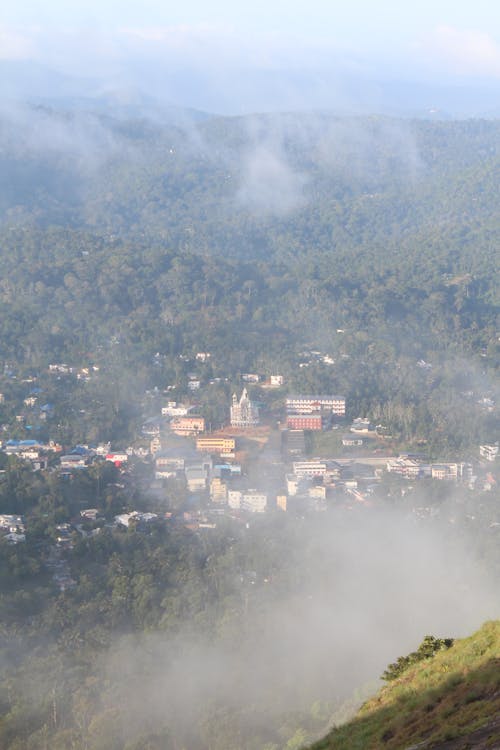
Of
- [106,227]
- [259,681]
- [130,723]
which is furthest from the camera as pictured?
[106,227]

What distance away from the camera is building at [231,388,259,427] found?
1962cm

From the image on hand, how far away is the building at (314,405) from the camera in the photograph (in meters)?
20.2

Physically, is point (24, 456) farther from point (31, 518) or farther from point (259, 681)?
point (259, 681)

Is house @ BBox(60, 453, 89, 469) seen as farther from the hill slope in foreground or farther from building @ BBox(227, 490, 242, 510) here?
the hill slope in foreground

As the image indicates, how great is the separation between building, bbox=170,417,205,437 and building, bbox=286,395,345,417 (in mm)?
1771

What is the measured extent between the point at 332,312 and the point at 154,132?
26918 millimetres

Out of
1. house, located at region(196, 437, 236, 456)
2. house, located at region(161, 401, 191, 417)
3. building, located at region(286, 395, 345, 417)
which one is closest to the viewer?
house, located at region(196, 437, 236, 456)

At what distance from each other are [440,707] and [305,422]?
13360 mm

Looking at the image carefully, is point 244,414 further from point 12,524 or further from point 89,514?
point 12,524

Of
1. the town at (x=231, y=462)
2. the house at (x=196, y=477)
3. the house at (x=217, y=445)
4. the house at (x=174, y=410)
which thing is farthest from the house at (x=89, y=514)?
the house at (x=174, y=410)

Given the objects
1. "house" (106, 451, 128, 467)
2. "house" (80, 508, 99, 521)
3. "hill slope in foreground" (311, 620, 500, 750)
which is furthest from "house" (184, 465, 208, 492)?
"hill slope in foreground" (311, 620, 500, 750)

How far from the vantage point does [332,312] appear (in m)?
27.1

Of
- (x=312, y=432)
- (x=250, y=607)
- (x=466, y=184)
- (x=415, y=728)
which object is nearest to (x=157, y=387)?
(x=312, y=432)

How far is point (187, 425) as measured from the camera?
19.3m
